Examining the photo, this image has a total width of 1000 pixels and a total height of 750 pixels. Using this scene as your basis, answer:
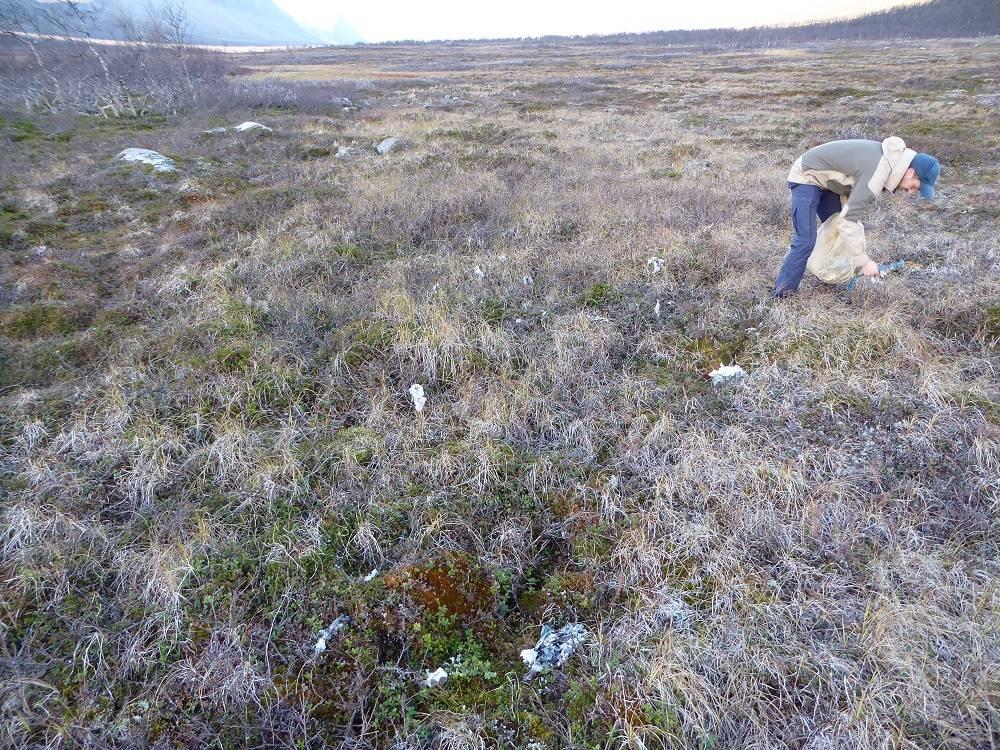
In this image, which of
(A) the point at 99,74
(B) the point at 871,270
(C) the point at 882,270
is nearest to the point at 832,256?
(B) the point at 871,270

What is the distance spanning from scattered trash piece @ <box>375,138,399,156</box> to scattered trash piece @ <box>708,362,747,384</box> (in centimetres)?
1122

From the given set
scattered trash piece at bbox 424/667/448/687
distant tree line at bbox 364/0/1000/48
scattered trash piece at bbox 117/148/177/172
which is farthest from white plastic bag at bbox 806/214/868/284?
distant tree line at bbox 364/0/1000/48

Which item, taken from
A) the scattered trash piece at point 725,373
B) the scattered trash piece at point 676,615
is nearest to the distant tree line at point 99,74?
the scattered trash piece at point 725,373

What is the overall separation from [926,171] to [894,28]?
104 meters

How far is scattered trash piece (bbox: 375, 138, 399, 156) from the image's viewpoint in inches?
520

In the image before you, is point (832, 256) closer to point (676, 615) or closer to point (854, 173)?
point (854, 173)

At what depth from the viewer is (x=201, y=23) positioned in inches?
7259

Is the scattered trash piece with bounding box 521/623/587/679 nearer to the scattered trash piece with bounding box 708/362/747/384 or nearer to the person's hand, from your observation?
the scattered trash piece with bounding box 708/362/747/384

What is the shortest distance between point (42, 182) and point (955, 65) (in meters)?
43.8

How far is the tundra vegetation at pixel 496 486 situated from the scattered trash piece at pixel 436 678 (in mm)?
39

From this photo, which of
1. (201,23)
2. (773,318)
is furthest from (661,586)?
(201,23)

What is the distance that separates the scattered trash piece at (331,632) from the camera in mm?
2644

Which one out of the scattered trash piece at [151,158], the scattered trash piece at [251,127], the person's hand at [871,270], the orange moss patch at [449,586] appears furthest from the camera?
the scattered trash piece at [251,127]

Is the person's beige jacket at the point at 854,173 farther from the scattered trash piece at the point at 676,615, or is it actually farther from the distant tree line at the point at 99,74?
the distant tree line at the point at 99,74
